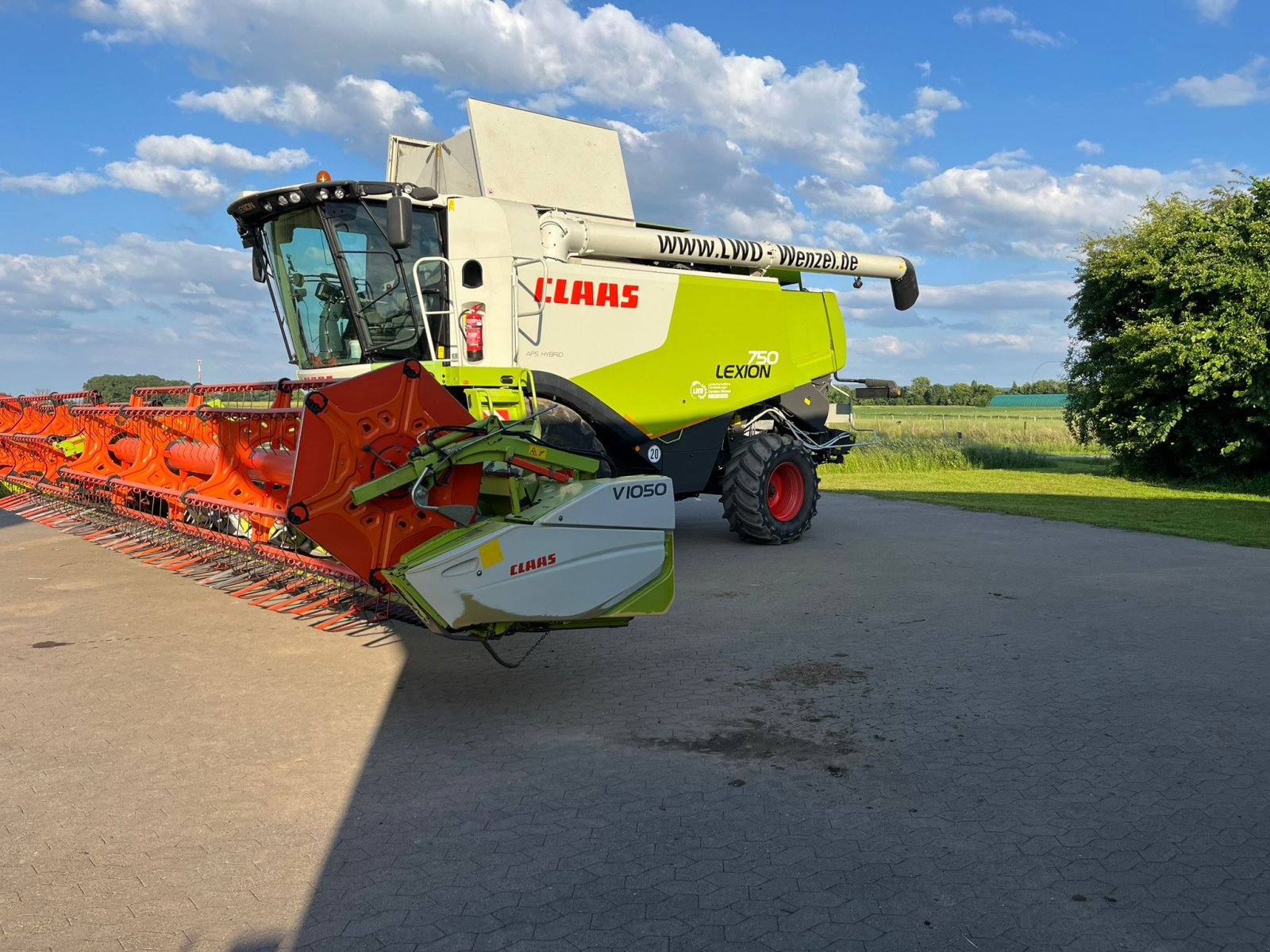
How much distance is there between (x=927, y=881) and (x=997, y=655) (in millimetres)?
3163

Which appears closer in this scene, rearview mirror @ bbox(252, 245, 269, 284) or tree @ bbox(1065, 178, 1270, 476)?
rearview mirror @ bbox(252, 245, 269, 284)

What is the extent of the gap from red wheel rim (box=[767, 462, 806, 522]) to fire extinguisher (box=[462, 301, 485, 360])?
13.6 ft

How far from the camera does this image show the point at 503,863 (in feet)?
11.3

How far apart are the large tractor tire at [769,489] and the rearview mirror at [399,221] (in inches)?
175

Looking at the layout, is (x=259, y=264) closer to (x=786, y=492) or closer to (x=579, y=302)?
(x=579, y=302)

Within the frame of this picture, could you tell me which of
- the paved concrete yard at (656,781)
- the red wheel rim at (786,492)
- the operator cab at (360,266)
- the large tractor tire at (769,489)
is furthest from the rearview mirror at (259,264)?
the red wheel rim at (786,492)

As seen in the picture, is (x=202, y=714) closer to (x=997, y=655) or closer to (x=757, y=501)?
(x=997, y=655)

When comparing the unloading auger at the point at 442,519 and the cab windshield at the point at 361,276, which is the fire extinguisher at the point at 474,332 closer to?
the cab windshield at the point at 361,276

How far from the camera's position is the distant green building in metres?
65.2

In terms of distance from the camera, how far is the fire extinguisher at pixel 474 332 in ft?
26.5

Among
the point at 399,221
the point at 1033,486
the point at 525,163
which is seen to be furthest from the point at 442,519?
the point at 1033,486

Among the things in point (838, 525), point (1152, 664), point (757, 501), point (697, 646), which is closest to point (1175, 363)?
point (838, 525)

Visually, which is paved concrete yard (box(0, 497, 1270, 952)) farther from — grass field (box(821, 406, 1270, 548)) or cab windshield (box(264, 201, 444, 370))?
grass field (box(821, 406, 1270, 548))

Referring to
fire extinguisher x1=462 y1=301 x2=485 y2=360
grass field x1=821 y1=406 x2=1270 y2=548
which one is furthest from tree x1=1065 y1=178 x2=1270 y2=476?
fire extinguisher x1=462 y1=301 x2=485 y2=360
